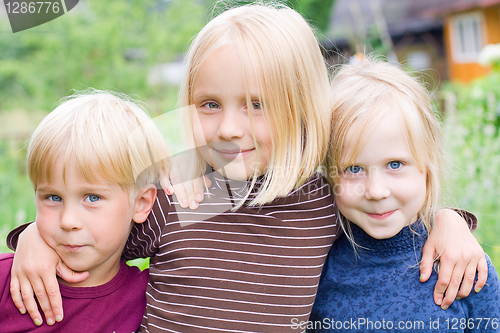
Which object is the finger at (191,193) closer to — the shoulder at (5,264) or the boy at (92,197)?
the boy at (92,197)

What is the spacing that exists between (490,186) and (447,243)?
2465mm

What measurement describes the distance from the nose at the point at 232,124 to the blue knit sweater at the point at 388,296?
0.56 metres

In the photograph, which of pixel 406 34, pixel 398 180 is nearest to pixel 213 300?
pixel 398 180

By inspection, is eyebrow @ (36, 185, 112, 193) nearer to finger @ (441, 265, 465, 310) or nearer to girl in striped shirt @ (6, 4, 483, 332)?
girl in striped shirt @ (6, 4, 483, 332)

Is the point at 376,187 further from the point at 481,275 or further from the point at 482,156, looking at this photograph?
the point at 482,156

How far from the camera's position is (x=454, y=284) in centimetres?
152

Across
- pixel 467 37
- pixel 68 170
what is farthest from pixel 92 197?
pixel 467 37

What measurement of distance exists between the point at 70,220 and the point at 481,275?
1.30 metres

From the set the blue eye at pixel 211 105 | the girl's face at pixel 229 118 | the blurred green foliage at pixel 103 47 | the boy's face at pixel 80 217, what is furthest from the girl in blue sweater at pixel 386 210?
the blurred green foliage at pixel 103 47

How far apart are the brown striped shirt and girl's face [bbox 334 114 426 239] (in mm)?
141

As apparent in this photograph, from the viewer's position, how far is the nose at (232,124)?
1461 millimetres

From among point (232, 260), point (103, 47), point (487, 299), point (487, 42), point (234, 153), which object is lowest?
point (487, 42)

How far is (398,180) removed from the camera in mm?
1497

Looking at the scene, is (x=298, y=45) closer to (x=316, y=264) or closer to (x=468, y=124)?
(x=316, y=264)
